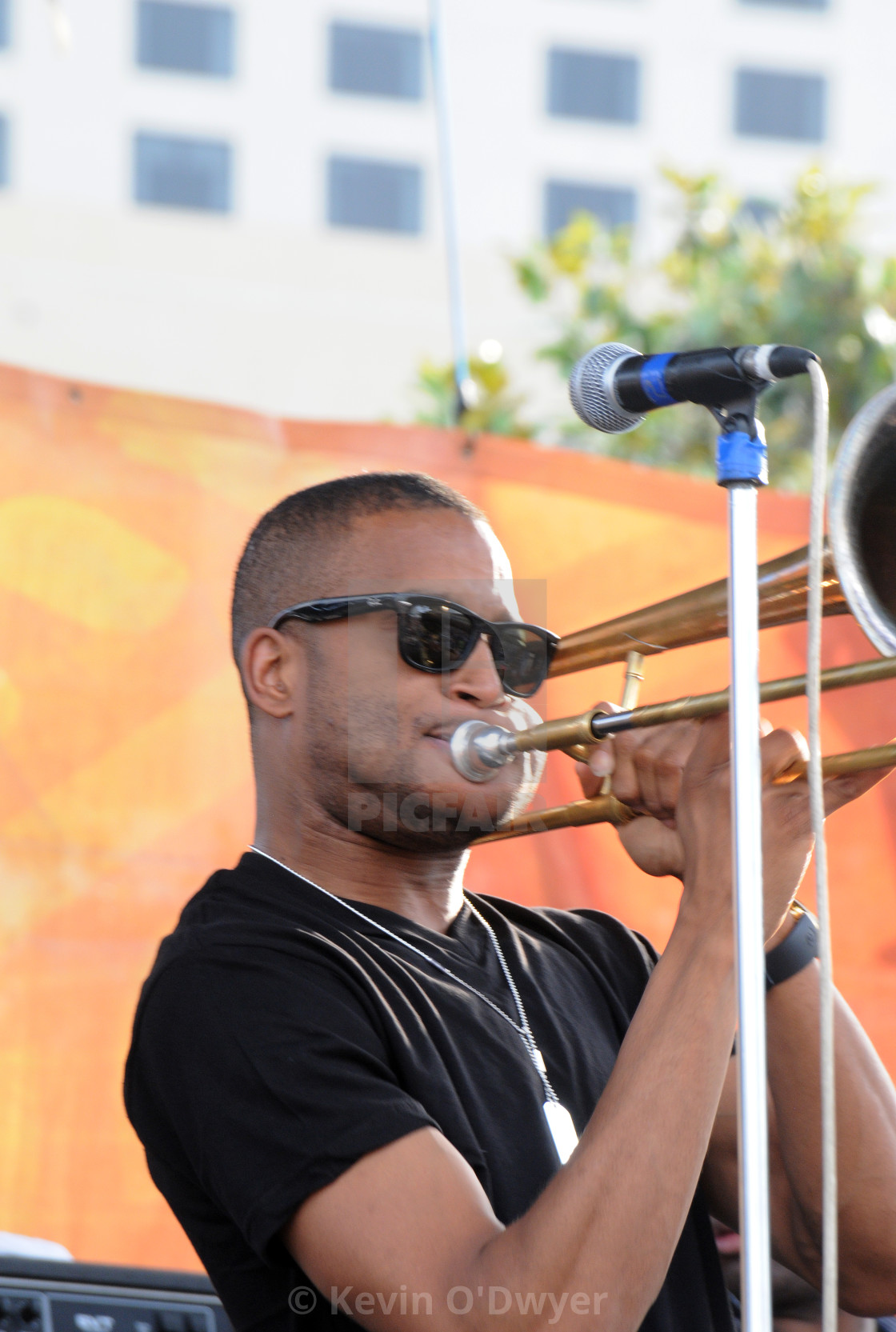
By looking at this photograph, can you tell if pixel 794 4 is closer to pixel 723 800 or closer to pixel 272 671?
pixel 272 671

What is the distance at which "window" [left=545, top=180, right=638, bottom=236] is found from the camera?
97.3 ft

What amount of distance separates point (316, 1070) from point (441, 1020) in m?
0.27

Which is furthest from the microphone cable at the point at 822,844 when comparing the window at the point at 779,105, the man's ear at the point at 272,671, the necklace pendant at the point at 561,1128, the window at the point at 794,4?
the window at the point at 794,4

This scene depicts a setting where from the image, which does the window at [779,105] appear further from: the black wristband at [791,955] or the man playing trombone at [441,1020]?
the black wristband at [791,955]

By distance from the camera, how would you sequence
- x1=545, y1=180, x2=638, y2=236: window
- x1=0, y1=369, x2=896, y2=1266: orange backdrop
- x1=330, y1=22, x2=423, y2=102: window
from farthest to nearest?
→ x1=545, y1=180, x2=638, y2=236: window, x1=330, y1=22, x2=423, y2=102: window, x1=0, y1=369, x2=896, y2=1266: orange backdrop

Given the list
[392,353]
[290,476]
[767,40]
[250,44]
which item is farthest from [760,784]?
[767,40]

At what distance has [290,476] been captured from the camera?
3.83m

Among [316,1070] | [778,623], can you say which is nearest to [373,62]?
[778,623]

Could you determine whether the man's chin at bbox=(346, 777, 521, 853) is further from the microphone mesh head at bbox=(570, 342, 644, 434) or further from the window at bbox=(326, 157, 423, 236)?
the window at bbox=(326, 157, 423, 236)

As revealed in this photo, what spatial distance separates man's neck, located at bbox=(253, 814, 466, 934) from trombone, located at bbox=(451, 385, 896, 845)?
12cm

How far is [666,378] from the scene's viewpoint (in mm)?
1660

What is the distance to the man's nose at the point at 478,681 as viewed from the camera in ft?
7.13

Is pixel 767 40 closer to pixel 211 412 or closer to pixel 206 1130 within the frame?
pixel 211 412

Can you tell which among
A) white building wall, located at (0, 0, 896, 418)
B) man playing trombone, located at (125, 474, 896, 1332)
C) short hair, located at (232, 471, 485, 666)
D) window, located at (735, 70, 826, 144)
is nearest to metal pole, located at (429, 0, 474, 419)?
short hair, located at (232, 471, 485, 666)
